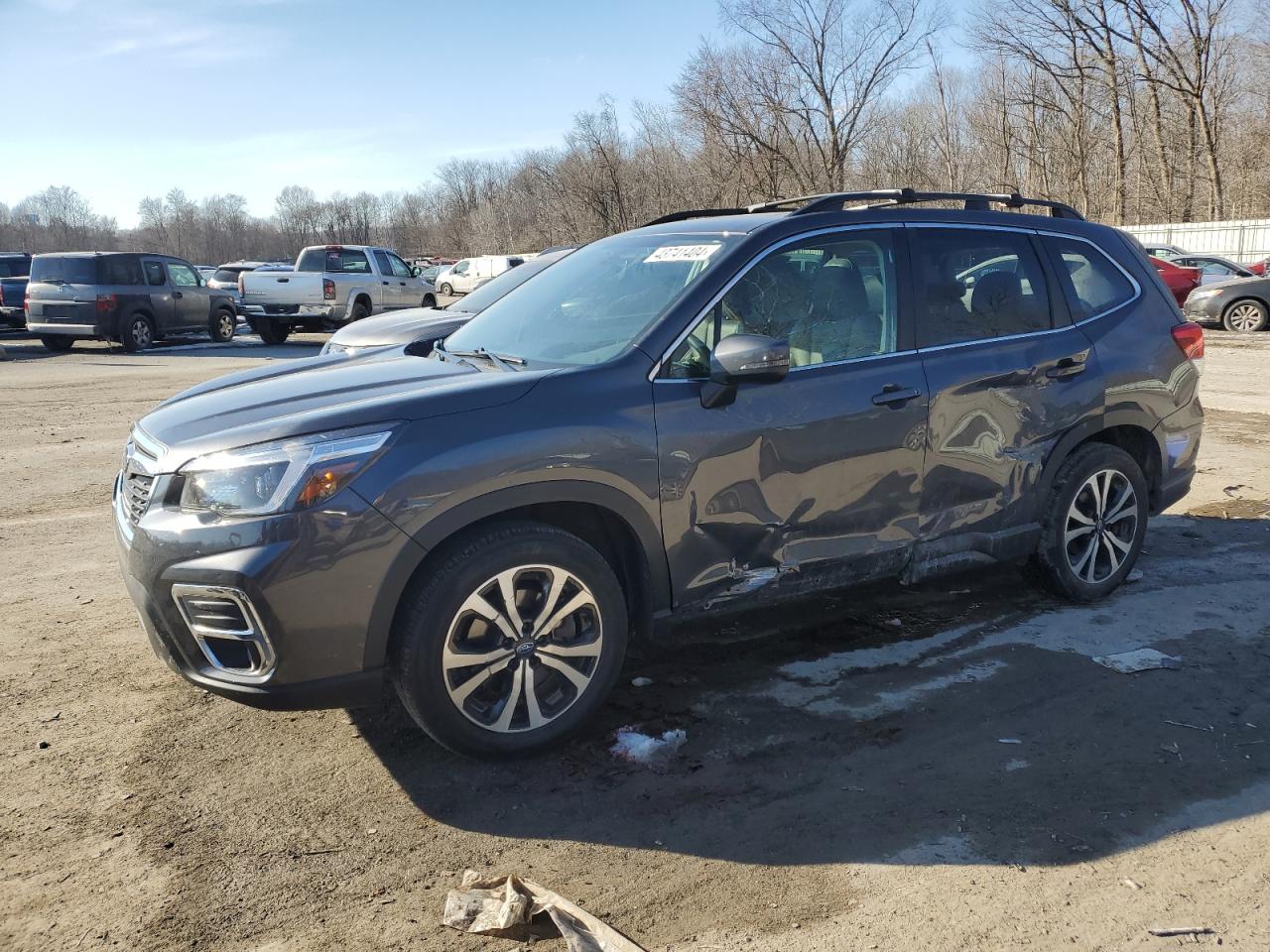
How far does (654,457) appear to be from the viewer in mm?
3537

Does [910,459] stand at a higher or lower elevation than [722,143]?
lower

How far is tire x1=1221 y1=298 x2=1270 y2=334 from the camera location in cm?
2002

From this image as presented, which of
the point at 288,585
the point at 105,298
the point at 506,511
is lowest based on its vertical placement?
the point at 288,585

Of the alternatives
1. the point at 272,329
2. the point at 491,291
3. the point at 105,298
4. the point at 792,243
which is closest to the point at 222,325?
the point at 272,329

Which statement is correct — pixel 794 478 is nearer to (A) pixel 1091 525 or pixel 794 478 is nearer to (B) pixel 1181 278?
(A) pixel 1091 525

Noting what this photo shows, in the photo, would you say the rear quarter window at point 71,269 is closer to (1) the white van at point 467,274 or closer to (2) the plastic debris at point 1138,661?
(2) the plastic debris at point 1138,661

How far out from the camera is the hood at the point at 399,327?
9.60 meters

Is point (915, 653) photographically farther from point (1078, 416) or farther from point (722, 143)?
point (722, 143)

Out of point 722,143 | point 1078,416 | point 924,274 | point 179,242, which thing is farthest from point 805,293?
point 179,242

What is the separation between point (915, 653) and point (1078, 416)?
1410 millimetres

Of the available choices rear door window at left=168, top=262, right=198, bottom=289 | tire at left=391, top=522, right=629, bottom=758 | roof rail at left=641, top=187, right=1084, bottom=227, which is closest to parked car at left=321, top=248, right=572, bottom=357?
roof rail at left=641, top=187, right=1084, bottom=227

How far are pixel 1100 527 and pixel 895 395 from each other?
1615 millimetres

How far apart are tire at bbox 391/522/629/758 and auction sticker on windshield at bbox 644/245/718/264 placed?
1.32m

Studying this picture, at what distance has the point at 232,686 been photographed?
312cm
